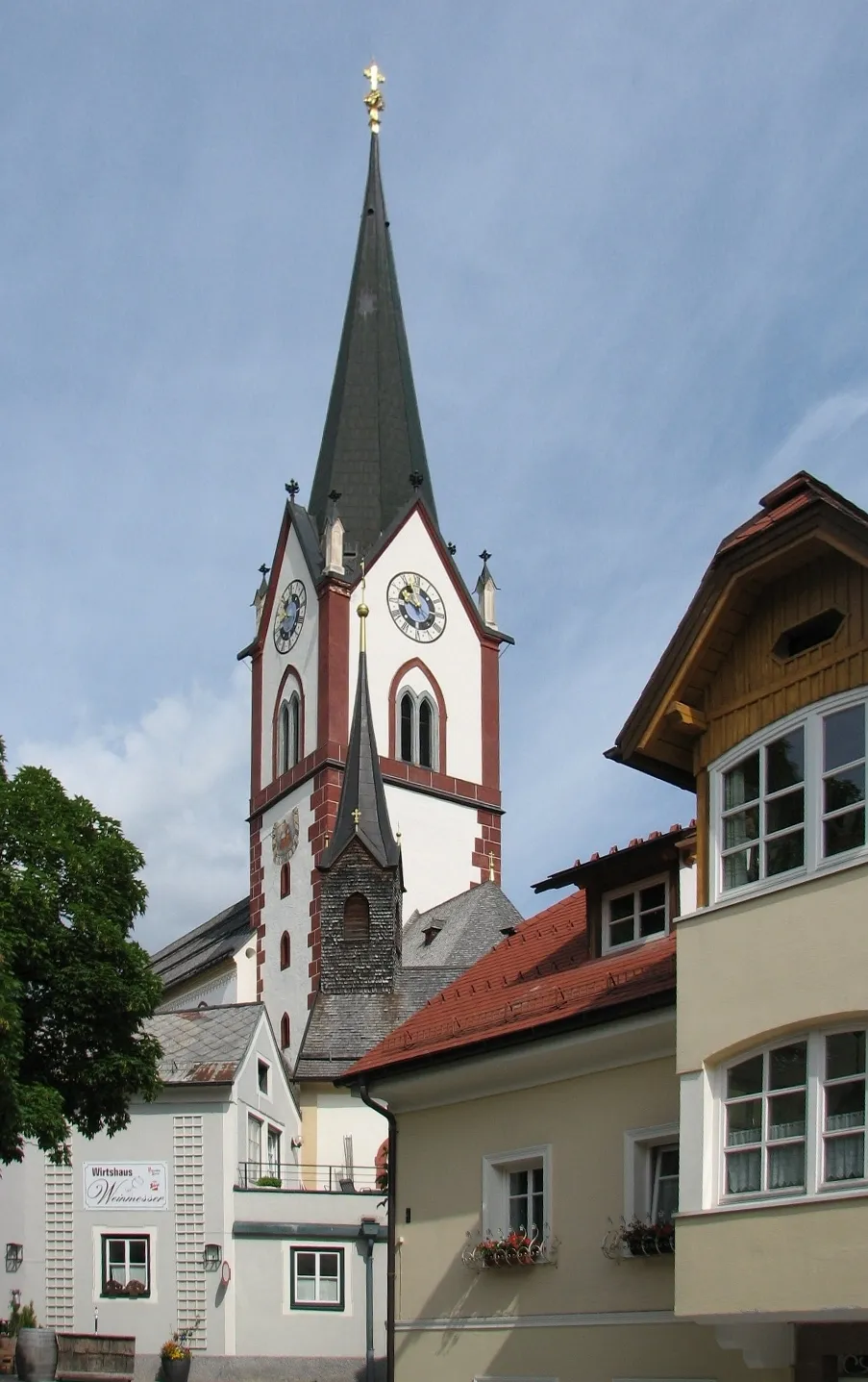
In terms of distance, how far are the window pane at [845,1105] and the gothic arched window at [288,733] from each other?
4332cm

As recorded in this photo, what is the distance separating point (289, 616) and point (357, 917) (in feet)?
46.7

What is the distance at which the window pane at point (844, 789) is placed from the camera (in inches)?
531

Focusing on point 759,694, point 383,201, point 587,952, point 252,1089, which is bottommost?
point 252,1089

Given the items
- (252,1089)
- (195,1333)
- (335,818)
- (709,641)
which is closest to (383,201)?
(335,818)

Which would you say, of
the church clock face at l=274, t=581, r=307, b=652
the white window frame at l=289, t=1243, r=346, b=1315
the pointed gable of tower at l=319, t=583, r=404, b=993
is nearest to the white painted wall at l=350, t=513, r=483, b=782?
the church clock face at l=274, t=581, r=307, b=652

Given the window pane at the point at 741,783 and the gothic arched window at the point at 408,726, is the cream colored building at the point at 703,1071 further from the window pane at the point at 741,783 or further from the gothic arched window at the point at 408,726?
the gothic arched window at the point at 408,726

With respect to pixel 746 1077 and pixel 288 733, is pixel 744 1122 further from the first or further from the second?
pixel 288 733

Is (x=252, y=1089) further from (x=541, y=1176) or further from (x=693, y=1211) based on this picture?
(x=693, y=1211)

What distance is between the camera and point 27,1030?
76.7 ft

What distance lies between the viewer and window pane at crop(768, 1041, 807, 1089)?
1357cm

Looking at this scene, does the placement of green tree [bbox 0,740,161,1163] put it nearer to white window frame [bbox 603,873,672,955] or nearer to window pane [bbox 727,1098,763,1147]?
white window frame [bbox 603,873,672,955]

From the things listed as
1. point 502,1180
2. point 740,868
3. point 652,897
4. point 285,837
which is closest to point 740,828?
point 740,868

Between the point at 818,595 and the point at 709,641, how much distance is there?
1.09 metres

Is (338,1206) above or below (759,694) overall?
below
